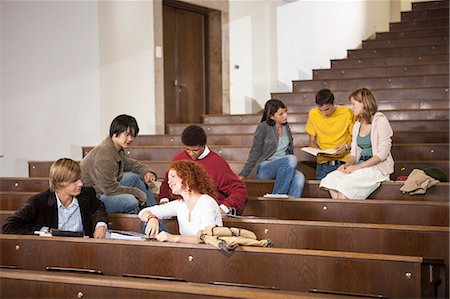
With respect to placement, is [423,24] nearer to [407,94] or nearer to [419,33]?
[419,33]

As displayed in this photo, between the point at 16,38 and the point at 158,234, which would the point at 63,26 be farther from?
the point at 158,234

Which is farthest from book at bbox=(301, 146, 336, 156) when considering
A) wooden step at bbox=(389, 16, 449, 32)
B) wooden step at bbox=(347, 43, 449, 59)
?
wooden step at bbox=(389, 16, 449, 32)

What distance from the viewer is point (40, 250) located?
10.2 ft

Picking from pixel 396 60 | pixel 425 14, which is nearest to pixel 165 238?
pixel 396 60

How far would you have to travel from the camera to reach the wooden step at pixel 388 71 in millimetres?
7609

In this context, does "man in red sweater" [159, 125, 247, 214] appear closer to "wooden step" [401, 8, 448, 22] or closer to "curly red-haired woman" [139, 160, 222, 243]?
"curly red-haired woman" [139, 160, 222, 243]

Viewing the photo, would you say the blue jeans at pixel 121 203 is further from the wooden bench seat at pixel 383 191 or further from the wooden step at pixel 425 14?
the wooden step at pixel 425 14

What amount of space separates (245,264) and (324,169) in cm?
238

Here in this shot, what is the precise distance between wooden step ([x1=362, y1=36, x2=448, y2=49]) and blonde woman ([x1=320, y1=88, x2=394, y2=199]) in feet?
14.9

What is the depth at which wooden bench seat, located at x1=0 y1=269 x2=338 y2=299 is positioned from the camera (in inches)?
94.0

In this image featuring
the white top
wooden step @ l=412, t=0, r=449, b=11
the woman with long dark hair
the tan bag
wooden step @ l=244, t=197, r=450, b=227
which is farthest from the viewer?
wooden step @ l=412, t=0, r=449, b=11

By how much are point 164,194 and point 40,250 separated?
0.92 m

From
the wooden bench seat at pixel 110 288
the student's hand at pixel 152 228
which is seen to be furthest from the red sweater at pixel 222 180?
the wooden bench seat at pixel 110 288

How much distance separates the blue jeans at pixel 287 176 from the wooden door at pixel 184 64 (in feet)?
11.8
